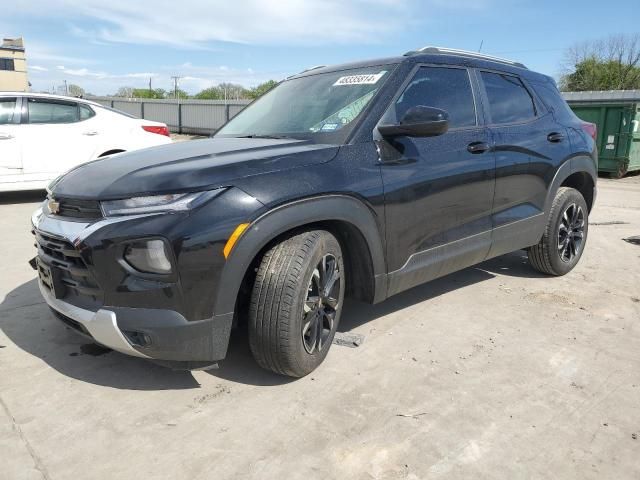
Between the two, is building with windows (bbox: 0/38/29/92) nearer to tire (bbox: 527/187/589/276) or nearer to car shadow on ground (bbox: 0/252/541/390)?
car shadow on ground (bbox: 0/252/541/390)

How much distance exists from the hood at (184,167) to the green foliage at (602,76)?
2072 inches

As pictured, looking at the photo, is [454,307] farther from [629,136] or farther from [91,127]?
[629,136]

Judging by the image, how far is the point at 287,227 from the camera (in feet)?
8.73

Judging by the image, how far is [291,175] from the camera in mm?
2715

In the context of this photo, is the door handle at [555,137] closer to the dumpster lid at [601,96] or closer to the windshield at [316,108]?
the windshield at [316,108]

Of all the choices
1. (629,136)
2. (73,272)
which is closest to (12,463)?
(73,272)

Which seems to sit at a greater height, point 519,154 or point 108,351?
point 519,154

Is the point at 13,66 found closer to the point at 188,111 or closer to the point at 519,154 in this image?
the point at 188,111

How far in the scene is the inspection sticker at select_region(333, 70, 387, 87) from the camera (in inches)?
134

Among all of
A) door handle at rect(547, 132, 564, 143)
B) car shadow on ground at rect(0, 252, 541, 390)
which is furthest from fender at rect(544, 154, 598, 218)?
car shadow on ground at rect(0, 252, 541, 390)

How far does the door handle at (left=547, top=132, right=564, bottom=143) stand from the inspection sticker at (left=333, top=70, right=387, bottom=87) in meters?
1.72

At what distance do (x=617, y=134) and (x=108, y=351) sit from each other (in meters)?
13.8

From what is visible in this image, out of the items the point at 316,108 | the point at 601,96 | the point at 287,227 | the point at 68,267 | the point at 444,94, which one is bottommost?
the point at 68,267

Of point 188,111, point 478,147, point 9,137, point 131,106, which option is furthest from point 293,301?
point 131,106
